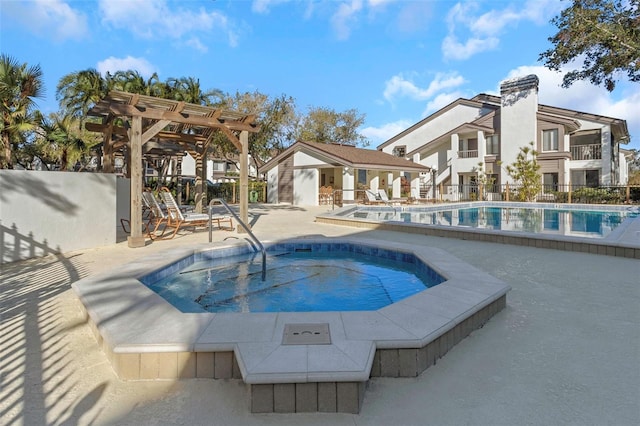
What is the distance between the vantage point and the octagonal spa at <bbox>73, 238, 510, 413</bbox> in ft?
7.43

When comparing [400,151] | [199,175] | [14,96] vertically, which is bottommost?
[199,175]

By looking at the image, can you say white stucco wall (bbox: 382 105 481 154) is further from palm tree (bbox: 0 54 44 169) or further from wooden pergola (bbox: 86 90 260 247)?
palm tree (bbox: 0 54 44 169)

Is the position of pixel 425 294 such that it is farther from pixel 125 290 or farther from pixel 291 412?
pixel 125 290

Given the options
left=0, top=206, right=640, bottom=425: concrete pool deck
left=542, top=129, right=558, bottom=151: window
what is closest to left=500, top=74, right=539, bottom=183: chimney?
left=542, top=129, right=558, bottom=151: window

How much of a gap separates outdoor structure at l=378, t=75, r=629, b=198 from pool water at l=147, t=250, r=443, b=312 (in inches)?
744

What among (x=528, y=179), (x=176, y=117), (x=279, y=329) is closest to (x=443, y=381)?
(x=279, y=329)

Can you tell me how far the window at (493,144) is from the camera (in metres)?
27.7

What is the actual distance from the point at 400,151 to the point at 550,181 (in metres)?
12.5

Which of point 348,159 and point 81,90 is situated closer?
point 81,90

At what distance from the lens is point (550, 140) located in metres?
25.8

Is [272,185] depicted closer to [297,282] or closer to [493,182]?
[493,182]

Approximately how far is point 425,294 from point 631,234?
7279mm

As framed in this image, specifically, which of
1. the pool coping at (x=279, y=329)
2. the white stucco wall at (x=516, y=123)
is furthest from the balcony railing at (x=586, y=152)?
the pool coping at (x=279, y=329)

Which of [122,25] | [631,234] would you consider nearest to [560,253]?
[631,234]
